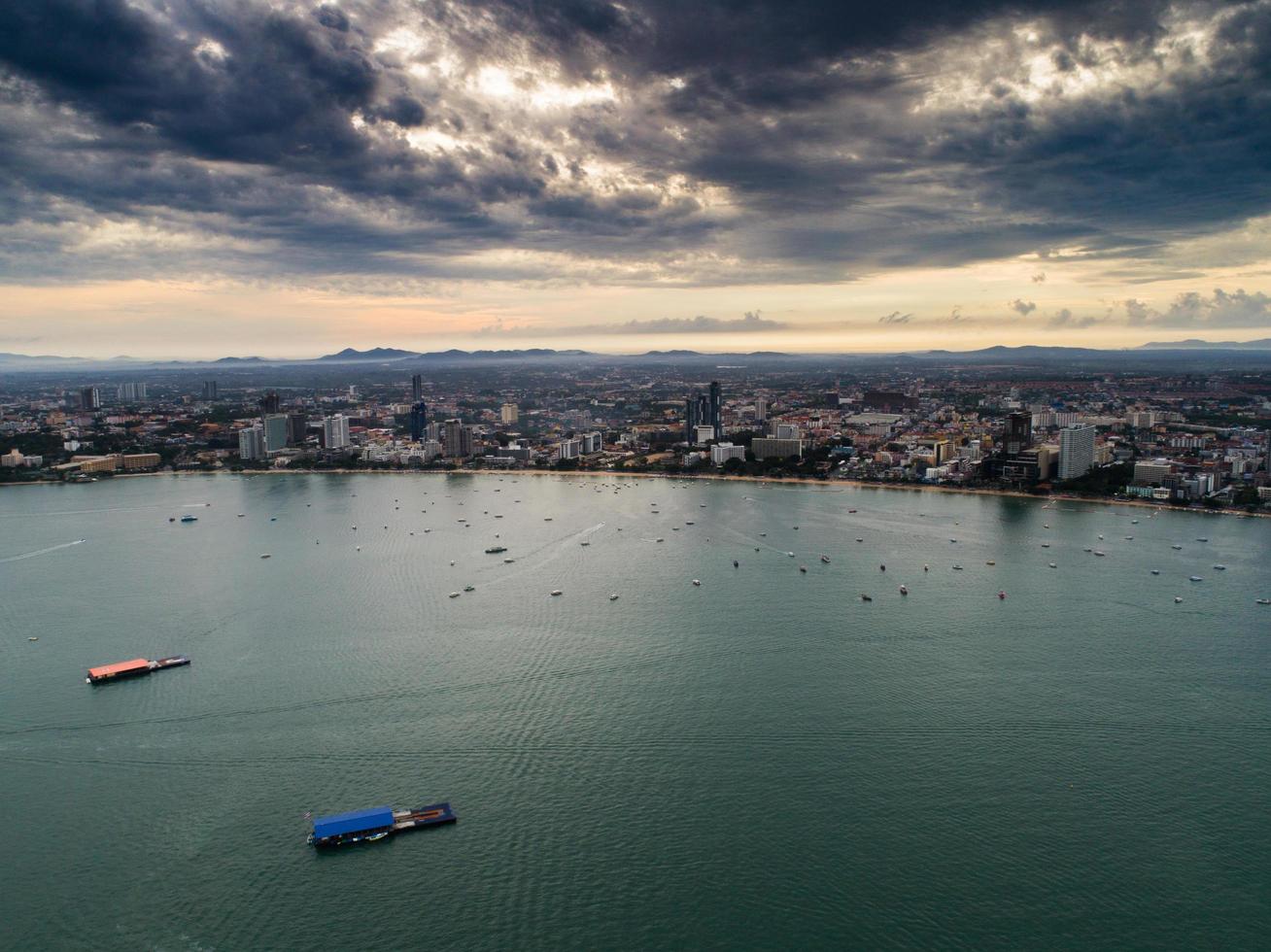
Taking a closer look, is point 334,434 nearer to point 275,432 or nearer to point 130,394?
point 275,432

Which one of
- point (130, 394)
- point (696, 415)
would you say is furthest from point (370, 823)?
point (130, 394)

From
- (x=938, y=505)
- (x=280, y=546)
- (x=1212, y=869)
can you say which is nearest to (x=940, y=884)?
(x=1212, y=869)

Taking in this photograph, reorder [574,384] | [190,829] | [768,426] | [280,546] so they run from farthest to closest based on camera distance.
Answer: [574,384]
[768,426]
[280,546]
[190,829]

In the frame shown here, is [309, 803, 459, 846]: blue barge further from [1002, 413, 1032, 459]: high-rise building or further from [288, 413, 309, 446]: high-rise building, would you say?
[288, 413, 309, 446]: high-rise building

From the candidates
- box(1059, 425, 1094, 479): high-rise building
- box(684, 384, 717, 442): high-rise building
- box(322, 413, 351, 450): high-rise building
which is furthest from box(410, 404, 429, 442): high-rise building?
box(1059, 425, 1094, 479): high-rise building

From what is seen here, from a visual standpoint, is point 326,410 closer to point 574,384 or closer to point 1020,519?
point 574,384

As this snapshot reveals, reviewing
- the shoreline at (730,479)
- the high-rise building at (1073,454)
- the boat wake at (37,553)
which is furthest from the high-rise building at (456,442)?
the high-rise building at (1073,454)

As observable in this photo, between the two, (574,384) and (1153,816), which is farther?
(574,384)
